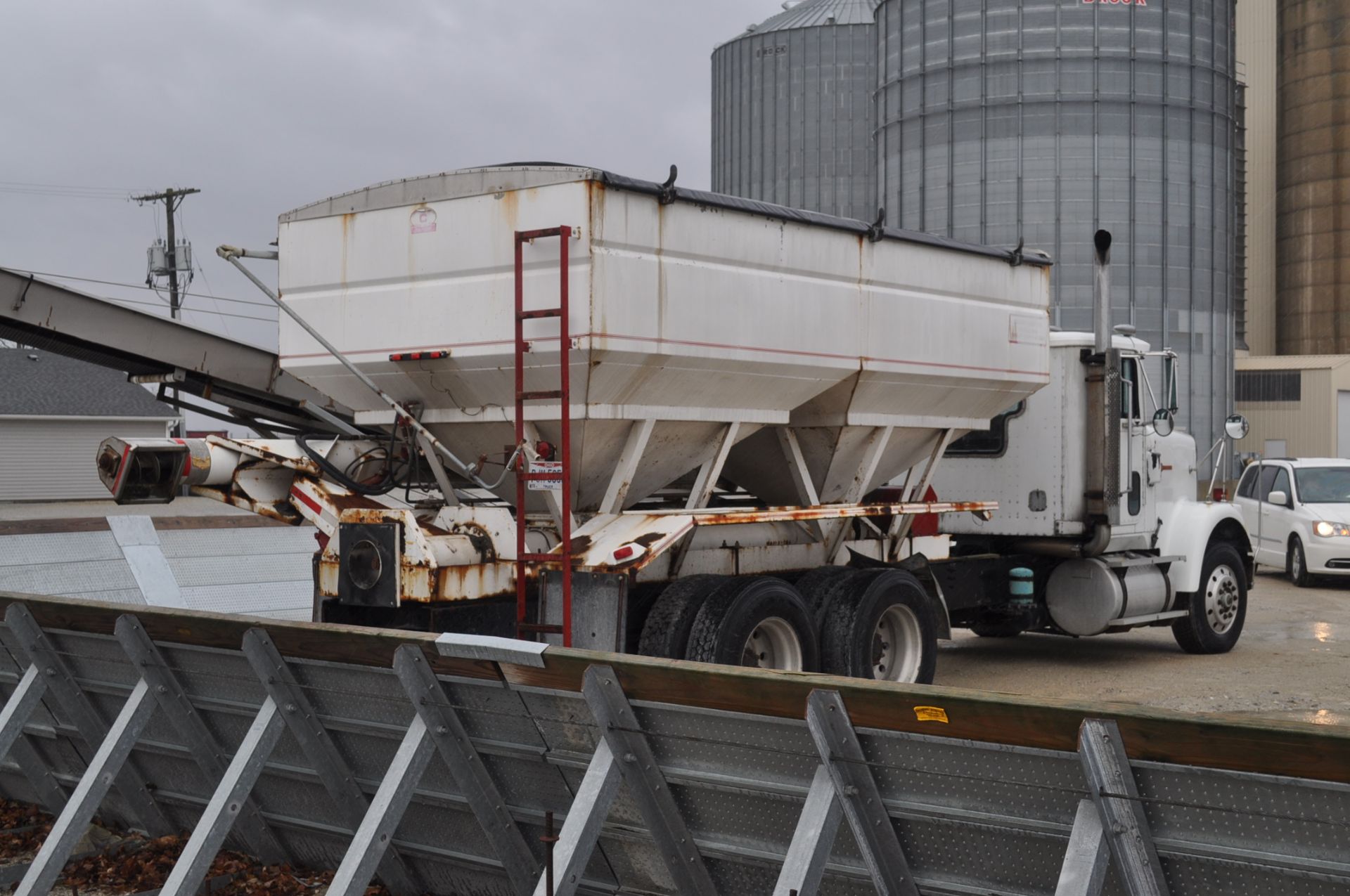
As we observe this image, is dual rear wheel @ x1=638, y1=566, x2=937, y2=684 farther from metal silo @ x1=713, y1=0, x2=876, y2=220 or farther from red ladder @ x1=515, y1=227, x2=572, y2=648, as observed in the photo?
metal silo @ x1=713, y1=0, x2=876, y2=220

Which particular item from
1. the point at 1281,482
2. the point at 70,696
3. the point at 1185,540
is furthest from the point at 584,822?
the point at 1281,482

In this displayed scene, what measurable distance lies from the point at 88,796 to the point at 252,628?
1.03 m

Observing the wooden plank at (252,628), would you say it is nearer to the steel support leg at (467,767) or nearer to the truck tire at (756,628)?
the steel support leg at (467,767)

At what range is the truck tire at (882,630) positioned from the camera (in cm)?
920

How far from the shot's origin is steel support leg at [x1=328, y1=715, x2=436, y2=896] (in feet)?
15.5

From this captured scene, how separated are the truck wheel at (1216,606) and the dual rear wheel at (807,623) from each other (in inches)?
166

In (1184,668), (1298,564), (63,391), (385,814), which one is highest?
(63,391)

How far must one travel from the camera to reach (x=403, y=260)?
8.52 meters

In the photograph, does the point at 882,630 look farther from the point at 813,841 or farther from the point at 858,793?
the point at 813,841

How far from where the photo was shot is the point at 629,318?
789 cm

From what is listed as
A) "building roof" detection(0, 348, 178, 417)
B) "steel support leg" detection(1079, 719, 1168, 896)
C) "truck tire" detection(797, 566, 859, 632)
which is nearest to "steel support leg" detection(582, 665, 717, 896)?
"steel support leg" detection(1079, 719, 1168, 896)

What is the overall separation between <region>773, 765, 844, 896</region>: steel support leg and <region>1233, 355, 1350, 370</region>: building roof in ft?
166

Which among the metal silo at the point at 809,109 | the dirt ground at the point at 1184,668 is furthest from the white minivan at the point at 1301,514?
the metal silo at the point at 809,109

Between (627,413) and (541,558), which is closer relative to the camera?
(541,558)
